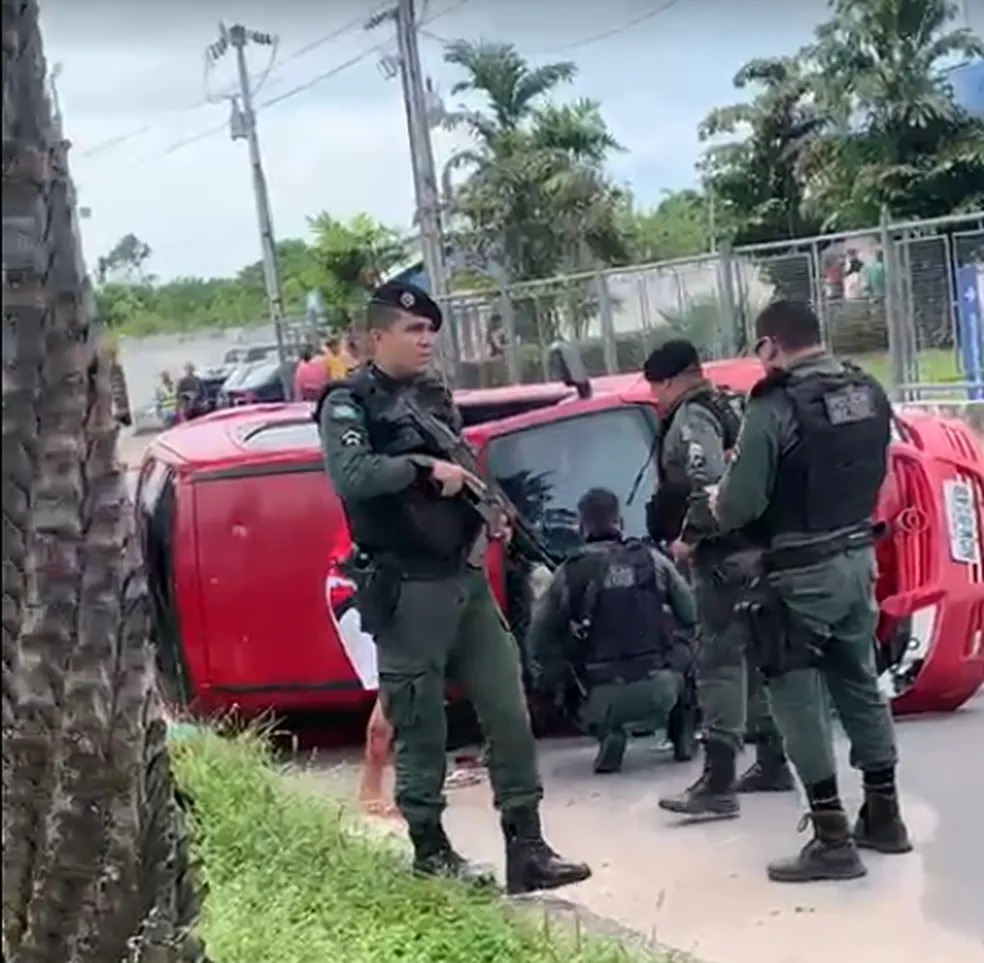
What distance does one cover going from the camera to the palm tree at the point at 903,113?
87.8 feet

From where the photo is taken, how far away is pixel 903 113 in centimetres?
2684

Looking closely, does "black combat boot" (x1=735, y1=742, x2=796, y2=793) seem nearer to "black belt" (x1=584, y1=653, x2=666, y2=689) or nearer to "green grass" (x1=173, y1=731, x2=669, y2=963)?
"black belt" (x1=584, y1=653, x2=666, y2=689)

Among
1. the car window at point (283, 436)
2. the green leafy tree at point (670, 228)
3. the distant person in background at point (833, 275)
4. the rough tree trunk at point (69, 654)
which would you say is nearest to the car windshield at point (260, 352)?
the green leafy tree at point (670, 228)

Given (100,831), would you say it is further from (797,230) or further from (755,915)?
(797,230)

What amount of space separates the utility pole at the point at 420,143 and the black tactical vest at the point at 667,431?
698 inches

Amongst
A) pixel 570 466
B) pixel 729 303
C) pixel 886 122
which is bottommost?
pixel 570 466

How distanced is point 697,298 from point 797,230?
1452cm

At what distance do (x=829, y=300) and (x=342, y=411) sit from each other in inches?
424

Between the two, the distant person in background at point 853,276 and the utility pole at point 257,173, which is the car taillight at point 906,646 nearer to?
the distant person in background at point 853,276

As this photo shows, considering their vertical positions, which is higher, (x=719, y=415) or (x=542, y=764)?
(x=719, y=415)

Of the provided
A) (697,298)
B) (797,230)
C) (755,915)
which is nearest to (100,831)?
(755,915)

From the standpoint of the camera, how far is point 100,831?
2574 millimetres

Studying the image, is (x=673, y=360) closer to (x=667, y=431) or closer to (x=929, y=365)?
(x=667, y=431)

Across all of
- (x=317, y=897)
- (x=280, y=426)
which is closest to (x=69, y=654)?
(x=317, y=897)
